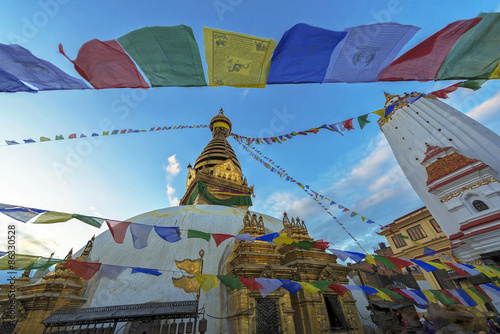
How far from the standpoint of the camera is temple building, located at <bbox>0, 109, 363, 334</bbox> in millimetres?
5301

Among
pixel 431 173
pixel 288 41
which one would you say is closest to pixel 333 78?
pixel 288 41

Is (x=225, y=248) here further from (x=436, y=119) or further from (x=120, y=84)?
(x=436, y=119)

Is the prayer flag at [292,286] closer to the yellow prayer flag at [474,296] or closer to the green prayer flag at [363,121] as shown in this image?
the green prayer flag at [363,121]

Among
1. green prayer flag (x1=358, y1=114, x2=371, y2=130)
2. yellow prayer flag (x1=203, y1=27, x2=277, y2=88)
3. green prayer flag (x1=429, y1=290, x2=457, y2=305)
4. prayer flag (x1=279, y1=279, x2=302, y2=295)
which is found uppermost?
green prayer flag (x1=358, y1=114, x2=371, y2=130)

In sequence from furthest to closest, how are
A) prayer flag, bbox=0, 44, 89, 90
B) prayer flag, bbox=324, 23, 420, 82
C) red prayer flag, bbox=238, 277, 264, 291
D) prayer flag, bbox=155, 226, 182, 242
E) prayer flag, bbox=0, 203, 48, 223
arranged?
red prayer flag, bbox=238, 277, 264, 291
prayer flag, bbox=155, 226, 182, 242
prayer flag, bbox=0, 203, 48, 223
prayer flag, bbox=324, 23, 420, 82
prayer flag, bbox=0, 44, 89, 90

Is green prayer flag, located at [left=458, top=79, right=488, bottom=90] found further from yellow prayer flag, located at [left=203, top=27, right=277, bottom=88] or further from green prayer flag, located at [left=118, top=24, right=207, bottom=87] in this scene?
green prayer flag, located at [left=118, top=24, right=207, bottom=87]

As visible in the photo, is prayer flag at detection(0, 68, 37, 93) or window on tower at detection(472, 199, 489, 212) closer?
prayer flag at detection(0, 68, 37, 93)

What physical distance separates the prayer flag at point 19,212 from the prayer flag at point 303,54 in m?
6.22

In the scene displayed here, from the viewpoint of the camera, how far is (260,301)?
6.88 meters

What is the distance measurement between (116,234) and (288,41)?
19.4ft

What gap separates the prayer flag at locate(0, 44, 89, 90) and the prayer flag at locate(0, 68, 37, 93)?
0.09 m

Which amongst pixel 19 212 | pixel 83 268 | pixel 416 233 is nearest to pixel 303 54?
pixel 19 212

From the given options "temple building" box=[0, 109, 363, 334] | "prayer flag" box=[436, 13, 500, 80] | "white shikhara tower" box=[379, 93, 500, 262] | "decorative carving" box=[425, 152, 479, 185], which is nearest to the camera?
"prayer flag" box=[436, 13, 500, 80]

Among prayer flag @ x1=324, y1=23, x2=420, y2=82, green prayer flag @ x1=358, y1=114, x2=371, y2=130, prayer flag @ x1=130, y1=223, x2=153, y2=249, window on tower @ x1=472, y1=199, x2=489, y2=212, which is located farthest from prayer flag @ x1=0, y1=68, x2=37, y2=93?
window on tower @ x1=472, y1=199, x2=489, y2=212
